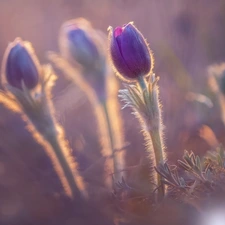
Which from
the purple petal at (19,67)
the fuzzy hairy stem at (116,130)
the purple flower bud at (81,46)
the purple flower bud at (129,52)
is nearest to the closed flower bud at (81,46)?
the purple flower bud at (81,46)

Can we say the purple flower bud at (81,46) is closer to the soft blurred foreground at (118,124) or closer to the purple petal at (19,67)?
the soft blurred foreground at (118,124)

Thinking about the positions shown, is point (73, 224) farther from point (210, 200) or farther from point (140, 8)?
point (140, 8)

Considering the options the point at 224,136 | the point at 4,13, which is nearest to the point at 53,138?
the point at 224,136

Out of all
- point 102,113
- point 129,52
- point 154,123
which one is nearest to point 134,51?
point 129,52

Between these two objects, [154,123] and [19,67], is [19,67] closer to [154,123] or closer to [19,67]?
[19,67]

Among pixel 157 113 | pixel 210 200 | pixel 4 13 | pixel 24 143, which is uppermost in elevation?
pixel 4 13

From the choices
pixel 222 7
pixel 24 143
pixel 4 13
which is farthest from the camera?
pixel 4 13
